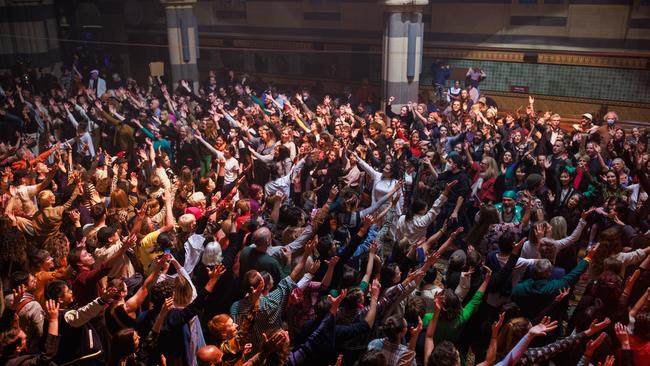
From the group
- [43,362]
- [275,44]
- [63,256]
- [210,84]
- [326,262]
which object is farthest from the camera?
[275,44]

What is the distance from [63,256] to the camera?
5617mm

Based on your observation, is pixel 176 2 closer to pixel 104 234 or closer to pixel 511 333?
pixel 104 234

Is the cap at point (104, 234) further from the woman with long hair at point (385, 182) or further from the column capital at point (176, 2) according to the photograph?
the column capital at point (176, 2)

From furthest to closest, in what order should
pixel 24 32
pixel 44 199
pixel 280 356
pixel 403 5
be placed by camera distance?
pixel 24 32 < pixel 403 5 < pixel 44 199 < pixel 280 356

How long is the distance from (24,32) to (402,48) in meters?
12.0

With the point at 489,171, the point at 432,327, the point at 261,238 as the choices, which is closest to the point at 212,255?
the point at 261,238

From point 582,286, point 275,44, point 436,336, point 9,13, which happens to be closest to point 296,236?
point 436,336

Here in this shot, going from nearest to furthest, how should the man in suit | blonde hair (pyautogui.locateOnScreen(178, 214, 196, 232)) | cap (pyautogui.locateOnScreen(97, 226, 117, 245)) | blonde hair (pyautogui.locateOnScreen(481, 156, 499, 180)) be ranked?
cap (pyautogui.locateOnScreen(97, 226, 117, 245)) < blonde hair (pyautogui.locateOnScreen(178, 214, 196, 232)) < blonde hair (pyautogui.locateOnScreen(481, 156, 499, 180)) < the man in suit

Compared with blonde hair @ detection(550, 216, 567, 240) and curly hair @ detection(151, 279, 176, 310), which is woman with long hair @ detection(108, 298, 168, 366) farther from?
blonde hair @ detection(550, 216, 567, 240)

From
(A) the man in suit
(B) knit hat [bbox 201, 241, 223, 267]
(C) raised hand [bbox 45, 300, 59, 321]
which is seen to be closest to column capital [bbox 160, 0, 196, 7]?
(A) the man in suit

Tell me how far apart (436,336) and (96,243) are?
11.3 ft

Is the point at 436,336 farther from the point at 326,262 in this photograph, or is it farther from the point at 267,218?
the point at 267,218

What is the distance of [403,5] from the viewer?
13.1 m

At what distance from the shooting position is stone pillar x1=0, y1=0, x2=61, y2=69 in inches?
694
